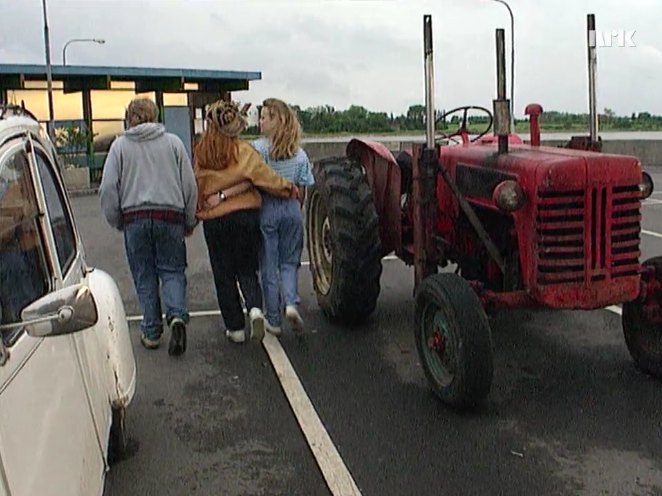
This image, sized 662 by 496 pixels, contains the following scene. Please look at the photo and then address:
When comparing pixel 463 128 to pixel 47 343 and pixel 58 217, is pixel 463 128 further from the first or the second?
pixel 47 343

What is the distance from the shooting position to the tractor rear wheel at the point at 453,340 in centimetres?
457

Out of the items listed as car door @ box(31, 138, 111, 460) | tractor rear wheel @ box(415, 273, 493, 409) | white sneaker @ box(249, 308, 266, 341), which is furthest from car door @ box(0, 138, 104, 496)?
white sneaker @ box(249, 308, 266, 341)

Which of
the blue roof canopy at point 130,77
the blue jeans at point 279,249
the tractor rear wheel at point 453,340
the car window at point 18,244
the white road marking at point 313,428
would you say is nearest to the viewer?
the car window at point 18,244

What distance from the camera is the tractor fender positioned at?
6.57 metres

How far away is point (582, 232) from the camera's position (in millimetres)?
4699

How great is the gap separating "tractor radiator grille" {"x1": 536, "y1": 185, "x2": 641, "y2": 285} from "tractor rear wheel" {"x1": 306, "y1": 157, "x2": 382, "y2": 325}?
179 cm

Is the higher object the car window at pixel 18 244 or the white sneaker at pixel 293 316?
the car window at pixel 18 244

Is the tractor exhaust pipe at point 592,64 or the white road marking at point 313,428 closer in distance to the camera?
the white road marking at point 313,428

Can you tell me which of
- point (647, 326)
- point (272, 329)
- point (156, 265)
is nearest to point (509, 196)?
point (647, 326)

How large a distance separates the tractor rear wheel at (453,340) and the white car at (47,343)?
175cm

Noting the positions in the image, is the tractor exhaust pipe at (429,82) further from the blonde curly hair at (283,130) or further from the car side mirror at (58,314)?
the car side mirror at (58,314)

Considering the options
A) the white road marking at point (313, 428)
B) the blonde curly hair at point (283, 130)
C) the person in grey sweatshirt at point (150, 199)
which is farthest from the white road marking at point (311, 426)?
the blonde curly hair at point (283, 130)

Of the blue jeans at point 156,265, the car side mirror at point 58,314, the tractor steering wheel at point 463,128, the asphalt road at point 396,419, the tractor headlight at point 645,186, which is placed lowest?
the asphalt road at point 396,419

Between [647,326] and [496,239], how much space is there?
3.53ft
